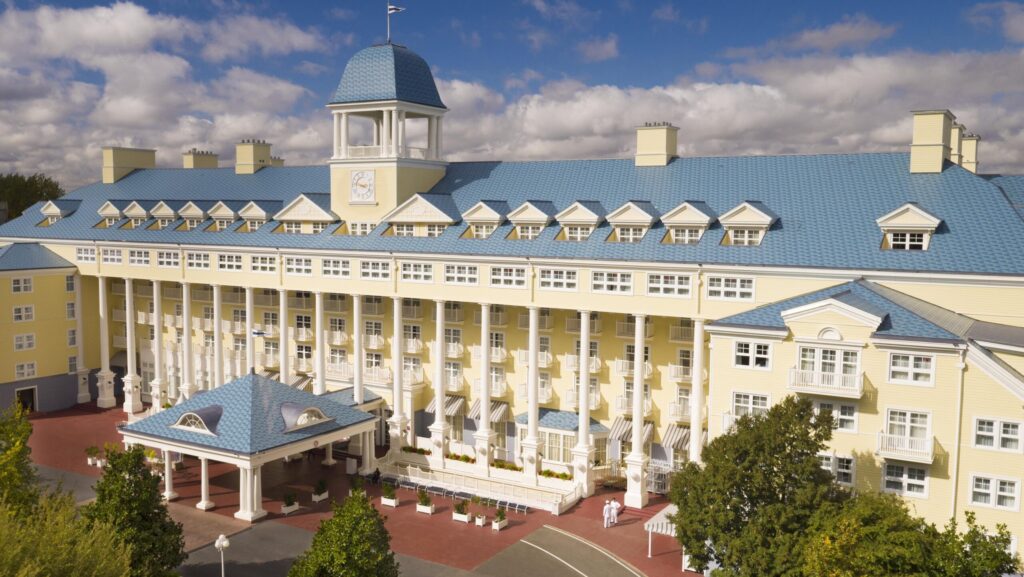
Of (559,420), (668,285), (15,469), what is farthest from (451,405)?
(15,469)

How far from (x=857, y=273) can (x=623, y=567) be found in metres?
18.1

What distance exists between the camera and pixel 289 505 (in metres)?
46.0

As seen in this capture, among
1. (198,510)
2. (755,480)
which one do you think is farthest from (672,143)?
(198,510)

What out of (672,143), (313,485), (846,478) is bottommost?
(313,485)

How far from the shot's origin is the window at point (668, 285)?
147 feet

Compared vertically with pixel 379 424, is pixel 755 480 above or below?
above

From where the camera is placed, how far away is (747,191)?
4850 centimetres

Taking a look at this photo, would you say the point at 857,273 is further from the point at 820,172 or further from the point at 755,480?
the point at 755,480

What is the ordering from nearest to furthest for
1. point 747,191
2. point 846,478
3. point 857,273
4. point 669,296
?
point 846,478 < point 857,273 < point 669,296 < point 747,191

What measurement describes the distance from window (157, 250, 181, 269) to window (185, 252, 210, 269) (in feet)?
3.26

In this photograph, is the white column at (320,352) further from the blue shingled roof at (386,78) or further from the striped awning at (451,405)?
the blue shingled roof at (386,78)

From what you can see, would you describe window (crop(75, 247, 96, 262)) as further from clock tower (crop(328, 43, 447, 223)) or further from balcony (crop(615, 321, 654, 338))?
balcony (crop(615, 321, 654, 338))

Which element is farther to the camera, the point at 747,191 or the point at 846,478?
the point at 747,191

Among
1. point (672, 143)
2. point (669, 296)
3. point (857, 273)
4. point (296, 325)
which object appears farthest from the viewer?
point (296, 325)
